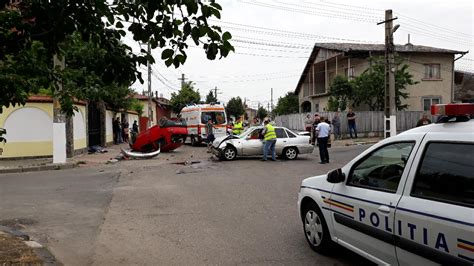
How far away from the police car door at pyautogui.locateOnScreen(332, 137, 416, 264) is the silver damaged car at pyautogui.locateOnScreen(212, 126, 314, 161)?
1198cm

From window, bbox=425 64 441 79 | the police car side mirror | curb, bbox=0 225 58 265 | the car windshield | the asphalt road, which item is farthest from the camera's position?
window, bbox=425 64 441 79

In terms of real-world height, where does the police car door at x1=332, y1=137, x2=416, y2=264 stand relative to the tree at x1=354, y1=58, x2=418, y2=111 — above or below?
below

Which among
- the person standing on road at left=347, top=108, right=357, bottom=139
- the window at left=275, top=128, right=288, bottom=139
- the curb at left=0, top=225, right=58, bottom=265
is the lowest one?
the curb at left=0, top=225, right=58, bottom=265

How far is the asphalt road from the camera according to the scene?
5.59m

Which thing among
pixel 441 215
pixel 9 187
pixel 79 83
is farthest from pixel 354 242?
pixel 9 187

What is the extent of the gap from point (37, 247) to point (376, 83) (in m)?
27.4

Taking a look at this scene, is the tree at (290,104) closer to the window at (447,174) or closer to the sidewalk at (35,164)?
the sidewalk at (35,164)

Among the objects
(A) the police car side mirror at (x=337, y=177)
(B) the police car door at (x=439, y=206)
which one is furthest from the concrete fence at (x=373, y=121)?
(B) the police car door at (x=439, y=206)

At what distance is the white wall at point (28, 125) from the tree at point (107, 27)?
1496cm

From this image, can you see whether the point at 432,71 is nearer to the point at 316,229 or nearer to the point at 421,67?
the point at 421,67

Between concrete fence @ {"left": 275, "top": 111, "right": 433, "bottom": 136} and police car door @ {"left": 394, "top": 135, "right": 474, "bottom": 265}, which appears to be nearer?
police car door @ {"left": 394, "top": 135, "right": 474, "bottom": 265}

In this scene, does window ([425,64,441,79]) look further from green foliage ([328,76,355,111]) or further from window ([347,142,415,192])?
window ([347,142,415,192])

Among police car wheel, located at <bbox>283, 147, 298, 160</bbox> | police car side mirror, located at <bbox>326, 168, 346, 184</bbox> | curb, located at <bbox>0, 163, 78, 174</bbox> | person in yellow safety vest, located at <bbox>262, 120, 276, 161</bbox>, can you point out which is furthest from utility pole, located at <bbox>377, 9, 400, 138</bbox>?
police car side mirror, located at <bbox>326, 168, 346, 184</bbox>

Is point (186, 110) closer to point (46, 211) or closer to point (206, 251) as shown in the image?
point (46, 211)
